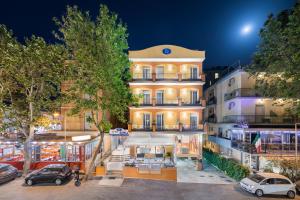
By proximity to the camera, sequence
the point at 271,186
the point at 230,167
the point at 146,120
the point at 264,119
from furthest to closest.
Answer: the point at 146,120 → the point at 264,119 → the point at 230,167 → the point at 271,186

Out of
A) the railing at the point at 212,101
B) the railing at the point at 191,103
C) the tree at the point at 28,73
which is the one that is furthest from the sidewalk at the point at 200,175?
the tree at the point at 28,73

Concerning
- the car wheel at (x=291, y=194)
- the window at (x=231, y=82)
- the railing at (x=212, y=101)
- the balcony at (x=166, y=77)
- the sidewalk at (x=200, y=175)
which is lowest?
the sidewalk at (x=200, y=175)

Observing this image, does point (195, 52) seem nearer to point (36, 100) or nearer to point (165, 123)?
point (165, 123)

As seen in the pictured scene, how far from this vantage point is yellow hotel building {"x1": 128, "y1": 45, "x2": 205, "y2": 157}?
104 feet

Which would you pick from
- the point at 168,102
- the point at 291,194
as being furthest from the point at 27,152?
the point at 291,194

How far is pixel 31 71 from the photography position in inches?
824

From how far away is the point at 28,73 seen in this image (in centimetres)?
2108

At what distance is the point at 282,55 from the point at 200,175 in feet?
47.4

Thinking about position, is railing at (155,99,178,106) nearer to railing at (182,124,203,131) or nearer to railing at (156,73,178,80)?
railing at (156,73,178,80)

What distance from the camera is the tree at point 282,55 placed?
59.5 feet

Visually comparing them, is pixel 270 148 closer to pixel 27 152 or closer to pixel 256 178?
pixel 256 178

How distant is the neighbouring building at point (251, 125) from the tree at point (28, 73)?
19569 mm

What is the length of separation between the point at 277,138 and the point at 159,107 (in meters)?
15.6

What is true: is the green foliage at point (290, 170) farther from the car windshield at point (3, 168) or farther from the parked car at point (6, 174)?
the car windshield at point (3, 168)
